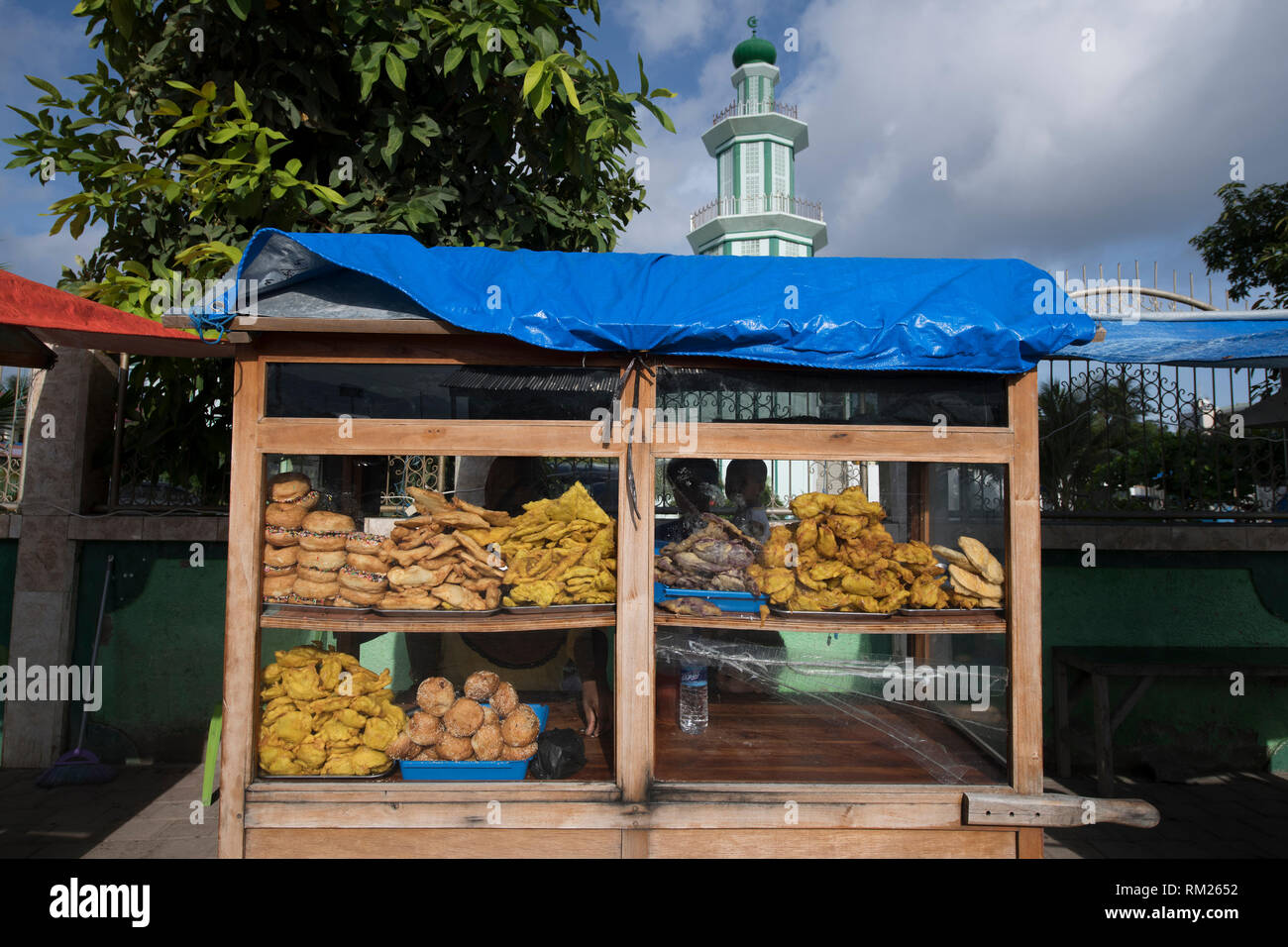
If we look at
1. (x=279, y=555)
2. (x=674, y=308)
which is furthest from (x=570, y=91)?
(x=279, y=555)

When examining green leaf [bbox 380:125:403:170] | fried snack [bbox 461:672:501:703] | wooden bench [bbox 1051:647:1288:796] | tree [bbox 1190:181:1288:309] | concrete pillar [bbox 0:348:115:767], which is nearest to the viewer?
fried snack [bbox 461:672:501:703]

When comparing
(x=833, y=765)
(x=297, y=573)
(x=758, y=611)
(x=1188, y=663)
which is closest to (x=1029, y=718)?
(x=833, y=765)

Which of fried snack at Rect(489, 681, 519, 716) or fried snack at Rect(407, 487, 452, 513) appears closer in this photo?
fried snack at Rect(489, 681, 519, 716)

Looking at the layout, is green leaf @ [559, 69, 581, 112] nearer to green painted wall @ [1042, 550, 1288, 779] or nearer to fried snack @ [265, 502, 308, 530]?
fried snack @ [265, 502, 308, 530]

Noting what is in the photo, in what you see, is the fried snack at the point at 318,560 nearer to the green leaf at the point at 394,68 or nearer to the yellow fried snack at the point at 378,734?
the yellow fried snack at the point at 378,734

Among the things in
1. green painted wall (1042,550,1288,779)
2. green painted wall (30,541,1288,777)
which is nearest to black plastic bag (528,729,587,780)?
green painted wall (30,541,1288,777)

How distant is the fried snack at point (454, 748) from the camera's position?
3000 mm

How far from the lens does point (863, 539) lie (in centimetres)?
332

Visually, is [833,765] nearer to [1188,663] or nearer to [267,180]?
[1188,663]

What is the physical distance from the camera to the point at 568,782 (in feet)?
9.53

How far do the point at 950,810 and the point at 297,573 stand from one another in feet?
8.93

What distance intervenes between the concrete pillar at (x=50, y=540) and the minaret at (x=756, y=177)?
87.5 feet

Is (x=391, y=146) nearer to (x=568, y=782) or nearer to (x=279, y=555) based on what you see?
(x=279, y=555)

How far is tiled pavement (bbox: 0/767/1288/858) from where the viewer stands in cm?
388
